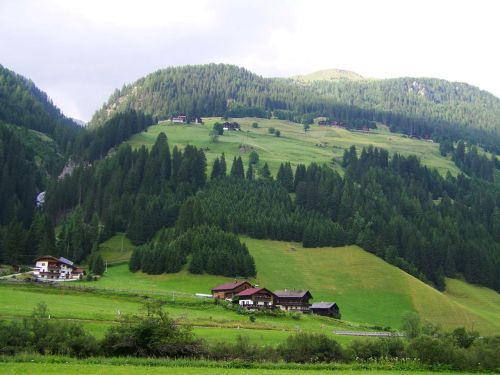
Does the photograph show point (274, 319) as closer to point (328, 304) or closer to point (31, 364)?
point (328, 304)

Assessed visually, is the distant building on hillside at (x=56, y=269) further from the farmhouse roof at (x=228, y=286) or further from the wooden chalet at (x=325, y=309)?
the wooden chalet at (x=325, y=309)

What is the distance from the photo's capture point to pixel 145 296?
9919 cm

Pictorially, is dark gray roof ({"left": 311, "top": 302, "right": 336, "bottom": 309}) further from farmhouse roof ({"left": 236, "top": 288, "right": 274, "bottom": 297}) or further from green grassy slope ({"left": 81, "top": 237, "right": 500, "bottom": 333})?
farmhouse roof ({"left": 236, "top": 288, "right": 274, "bottom": 297})

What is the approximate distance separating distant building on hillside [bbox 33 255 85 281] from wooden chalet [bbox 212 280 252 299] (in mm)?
26461

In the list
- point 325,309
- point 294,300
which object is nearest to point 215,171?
point 294,300

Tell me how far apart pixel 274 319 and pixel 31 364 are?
57.0 meters

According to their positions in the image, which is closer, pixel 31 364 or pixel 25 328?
pixel 31 364

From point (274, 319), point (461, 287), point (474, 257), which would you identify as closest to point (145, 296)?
point (274, 319)

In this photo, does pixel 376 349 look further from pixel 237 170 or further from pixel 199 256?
pixel 237 170

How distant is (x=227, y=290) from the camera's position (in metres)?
114

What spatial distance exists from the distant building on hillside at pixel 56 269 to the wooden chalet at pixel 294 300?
38.2m

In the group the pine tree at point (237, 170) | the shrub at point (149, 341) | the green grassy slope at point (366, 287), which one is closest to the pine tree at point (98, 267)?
the green grassy slope at point (366, 287)

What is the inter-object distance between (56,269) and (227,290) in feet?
112

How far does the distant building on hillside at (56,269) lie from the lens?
119 meters
